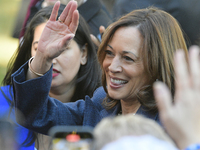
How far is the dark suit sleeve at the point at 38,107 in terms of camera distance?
5.76ft

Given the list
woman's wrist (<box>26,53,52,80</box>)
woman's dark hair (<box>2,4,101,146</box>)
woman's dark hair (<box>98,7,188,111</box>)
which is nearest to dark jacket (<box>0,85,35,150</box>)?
woman's dark hair (<box>2,4,101,146</box>)

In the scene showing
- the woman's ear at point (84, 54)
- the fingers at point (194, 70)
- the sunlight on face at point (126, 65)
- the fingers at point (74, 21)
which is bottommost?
the woman's ear at point (84, 54)

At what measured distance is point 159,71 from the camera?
180 centimetres

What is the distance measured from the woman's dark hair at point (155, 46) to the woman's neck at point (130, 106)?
0.10m

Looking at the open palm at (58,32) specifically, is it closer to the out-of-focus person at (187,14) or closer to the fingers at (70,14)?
the fingers at (70,14)

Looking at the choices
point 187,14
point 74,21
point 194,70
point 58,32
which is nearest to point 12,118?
point 58,32

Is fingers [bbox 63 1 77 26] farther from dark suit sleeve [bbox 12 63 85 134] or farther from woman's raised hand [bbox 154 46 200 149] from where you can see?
woman's raised hand [bbox 154 46 200 149]

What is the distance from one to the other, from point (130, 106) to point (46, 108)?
523mm

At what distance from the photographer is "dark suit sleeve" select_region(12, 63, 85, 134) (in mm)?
1755

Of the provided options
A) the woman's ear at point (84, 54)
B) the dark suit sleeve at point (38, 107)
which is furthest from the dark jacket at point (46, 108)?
the woman's ear at point (84, 54)

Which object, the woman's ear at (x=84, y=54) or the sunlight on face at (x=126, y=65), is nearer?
the sunlight on face at (x=126, y=65)

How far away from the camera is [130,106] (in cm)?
196

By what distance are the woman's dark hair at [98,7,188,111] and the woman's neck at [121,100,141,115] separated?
103mm

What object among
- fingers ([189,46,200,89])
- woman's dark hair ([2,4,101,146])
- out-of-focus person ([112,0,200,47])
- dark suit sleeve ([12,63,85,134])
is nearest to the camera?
fingers ([189,46,200,89])
